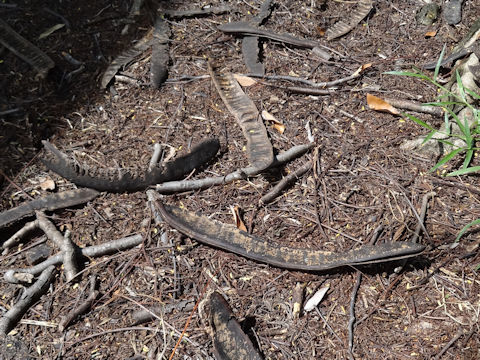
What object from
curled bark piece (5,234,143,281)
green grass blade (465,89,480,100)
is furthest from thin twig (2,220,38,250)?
green grass blade (465,89,480,100)

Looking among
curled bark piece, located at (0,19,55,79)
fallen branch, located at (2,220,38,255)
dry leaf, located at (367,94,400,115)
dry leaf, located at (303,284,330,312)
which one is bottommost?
dry leaf, located at (303,284,330,312)

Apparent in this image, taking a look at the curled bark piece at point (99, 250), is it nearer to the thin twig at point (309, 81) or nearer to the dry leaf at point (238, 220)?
the dry leaf at point (238, 220)

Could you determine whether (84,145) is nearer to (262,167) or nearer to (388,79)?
(262,167)

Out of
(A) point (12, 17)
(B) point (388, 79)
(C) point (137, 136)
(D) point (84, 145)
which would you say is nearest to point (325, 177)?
(B) point (388, 79)

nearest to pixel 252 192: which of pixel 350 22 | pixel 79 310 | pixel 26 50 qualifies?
pixel 79 310

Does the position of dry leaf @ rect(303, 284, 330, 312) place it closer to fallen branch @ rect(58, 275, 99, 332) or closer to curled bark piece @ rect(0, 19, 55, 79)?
fallen branch @ rect(58, 275, 99, 332)

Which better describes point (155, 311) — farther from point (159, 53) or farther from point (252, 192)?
point (159, 53)
